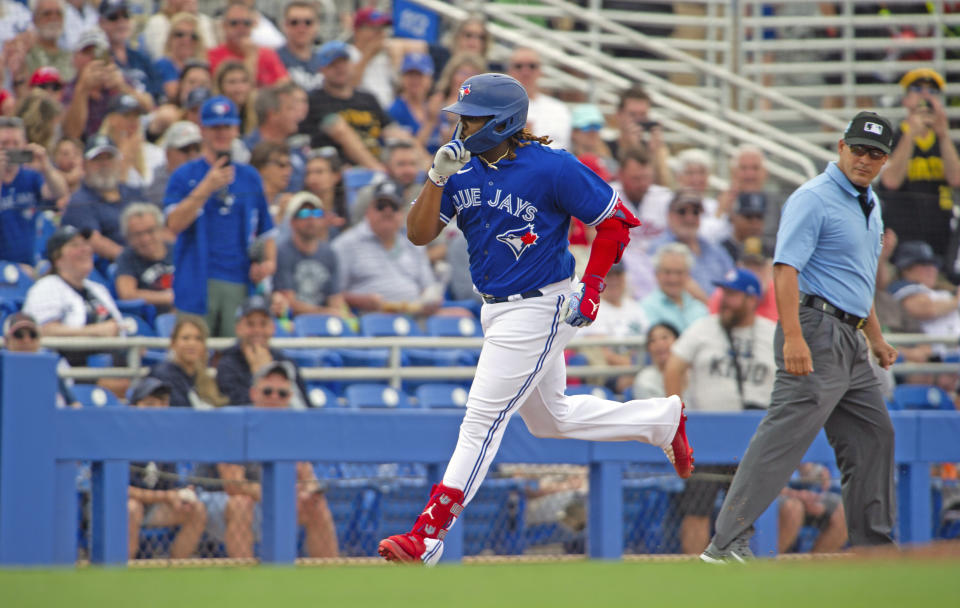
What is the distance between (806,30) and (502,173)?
10.4 metres

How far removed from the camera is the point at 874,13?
599 inches

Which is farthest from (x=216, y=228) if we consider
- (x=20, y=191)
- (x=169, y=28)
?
(x=169, y=28)

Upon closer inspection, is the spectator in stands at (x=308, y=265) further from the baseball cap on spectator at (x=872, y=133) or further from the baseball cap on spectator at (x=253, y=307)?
the baseball cap on spectator at (x=872, y=133)

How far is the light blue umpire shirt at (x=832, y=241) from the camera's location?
608 centimetres

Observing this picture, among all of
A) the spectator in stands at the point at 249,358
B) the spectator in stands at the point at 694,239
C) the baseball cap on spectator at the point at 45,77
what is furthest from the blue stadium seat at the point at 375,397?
the baseball cap on spectator at the point at 45,77

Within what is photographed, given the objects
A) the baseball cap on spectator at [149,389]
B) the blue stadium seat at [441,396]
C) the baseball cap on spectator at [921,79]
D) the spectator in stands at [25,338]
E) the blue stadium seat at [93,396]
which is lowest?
the blue stadium seat at [441,396]

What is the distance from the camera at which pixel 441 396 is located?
945cm

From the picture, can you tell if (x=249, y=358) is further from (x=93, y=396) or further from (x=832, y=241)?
(x=832, y=241)

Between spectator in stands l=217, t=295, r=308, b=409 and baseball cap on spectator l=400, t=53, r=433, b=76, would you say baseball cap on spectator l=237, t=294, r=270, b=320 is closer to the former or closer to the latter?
spectator in stands l=217, t=295, r=308, b=409

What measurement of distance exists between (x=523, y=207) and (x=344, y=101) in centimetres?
553

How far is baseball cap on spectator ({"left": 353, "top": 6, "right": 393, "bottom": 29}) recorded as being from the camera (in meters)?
11.6

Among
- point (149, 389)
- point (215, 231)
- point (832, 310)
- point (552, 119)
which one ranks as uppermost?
point (552, 119)

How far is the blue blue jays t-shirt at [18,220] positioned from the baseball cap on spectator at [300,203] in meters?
1.68

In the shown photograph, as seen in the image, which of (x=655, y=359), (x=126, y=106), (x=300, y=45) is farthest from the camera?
(x=300, y=45)
